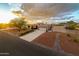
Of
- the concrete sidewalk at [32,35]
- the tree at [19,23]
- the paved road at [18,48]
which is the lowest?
the paved road at [18,48]

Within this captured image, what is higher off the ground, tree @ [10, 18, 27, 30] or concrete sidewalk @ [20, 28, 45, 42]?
tree @ [10, 18, 27, 30]

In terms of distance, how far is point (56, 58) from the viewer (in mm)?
1510

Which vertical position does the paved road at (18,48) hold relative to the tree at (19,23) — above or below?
below

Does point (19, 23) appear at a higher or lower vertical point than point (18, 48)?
higher

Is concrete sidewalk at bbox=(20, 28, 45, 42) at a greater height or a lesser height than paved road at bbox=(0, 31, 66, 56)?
greater

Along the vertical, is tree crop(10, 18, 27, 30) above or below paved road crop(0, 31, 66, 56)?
above

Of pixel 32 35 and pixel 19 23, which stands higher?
pixel 19 23

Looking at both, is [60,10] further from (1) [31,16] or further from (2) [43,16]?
(1) [31,16]

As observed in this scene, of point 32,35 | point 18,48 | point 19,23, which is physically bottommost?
point 18,48

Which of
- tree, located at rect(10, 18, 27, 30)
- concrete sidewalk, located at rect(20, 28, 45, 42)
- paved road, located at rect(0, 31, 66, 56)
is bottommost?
paved road, located at rect(0, 31, 66, 56)

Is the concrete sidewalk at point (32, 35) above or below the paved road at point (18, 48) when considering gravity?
above

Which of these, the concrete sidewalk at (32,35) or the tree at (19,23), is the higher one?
the tree at (19,23)

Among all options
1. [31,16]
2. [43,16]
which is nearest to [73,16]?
[43,16]

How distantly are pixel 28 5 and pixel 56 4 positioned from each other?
0.80 ft
